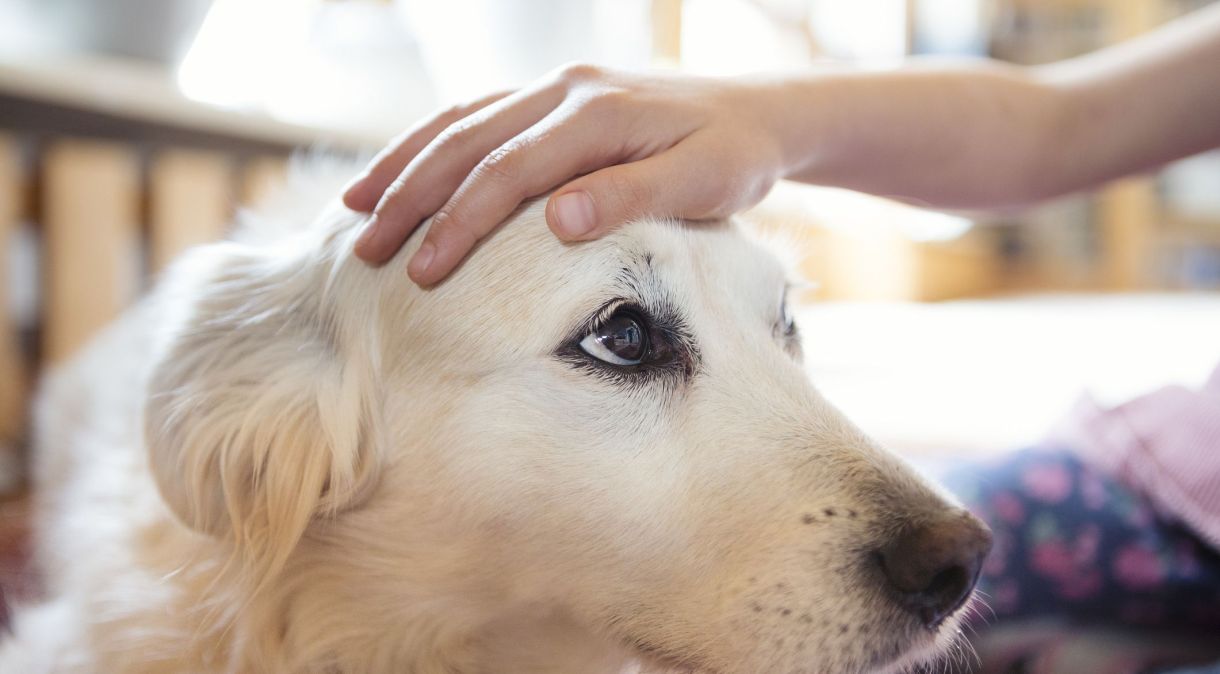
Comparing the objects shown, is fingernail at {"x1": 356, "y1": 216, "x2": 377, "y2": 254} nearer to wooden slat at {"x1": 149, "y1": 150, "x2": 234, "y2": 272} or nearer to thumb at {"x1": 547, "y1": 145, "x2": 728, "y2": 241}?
thumb at {"x1": 547, "y1": 145, "x2": 728, "y2": 241}

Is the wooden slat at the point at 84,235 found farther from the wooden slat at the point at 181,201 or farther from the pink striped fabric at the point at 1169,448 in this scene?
the pink striped fabric at the point at 1169,448

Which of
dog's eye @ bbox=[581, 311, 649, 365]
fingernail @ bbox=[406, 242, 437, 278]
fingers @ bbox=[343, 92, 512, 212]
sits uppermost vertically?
fingers @ bbox=[343, 92, 512, 212]

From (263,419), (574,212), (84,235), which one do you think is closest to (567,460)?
(574,212)

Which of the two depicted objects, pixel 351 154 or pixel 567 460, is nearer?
pixel 567 460

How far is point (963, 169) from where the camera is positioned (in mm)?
1431

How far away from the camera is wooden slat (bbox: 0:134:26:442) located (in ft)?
6.39

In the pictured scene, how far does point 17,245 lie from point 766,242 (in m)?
1.79

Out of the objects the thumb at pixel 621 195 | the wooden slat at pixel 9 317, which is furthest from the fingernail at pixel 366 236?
the wooden slat at pixel 9 317

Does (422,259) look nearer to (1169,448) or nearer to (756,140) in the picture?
(756,140)

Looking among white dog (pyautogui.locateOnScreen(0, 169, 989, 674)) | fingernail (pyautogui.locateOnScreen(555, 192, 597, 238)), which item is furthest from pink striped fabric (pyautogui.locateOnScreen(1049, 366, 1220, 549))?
fingernail (pyautogui.locateOnScreen(555, 192, 597, 238))

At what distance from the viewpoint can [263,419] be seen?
1029 millimetres

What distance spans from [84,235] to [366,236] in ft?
4.79

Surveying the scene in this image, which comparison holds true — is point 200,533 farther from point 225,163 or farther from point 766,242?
point 225,163

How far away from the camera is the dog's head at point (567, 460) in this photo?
87 centimetres
